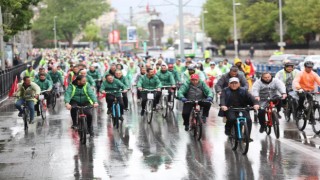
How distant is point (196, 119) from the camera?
57.1ft

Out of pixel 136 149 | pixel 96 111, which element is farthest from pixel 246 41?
pixel 136 149

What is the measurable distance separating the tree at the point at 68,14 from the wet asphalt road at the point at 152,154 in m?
145

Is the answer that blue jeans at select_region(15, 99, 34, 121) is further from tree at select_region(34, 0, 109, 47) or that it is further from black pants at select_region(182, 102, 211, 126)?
tree at select_region(34, 0, 109, 47)

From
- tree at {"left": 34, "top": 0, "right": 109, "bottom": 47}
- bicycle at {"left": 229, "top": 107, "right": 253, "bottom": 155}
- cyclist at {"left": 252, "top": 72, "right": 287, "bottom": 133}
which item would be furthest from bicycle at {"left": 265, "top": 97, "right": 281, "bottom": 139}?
tree at {"left": 34, "top": 0, "right": 109, "bottom": 47}

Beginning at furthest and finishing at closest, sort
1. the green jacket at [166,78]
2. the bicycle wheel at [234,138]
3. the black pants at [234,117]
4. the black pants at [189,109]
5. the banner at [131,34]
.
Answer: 1. the banner at [131,34]
2. the green jacket at [166,78]
3. the black pants at [189,109]
4. the bicycle wheel at [234,138]
5. the black pants at [234,117]

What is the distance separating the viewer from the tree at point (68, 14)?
6486 inches

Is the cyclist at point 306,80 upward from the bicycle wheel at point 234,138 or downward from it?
upward

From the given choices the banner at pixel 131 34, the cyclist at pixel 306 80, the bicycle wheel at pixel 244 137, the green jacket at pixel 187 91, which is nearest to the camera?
the bicycle wheel at pixel 244 137

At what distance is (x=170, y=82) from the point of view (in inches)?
945

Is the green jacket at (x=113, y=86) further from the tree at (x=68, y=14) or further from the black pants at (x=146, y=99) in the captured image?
the tree at (x=68, y=14)

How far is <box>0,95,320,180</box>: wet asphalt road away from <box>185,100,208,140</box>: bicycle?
0.77 ft

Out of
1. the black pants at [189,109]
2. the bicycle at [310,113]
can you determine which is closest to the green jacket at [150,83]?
the black pants at [189,109]

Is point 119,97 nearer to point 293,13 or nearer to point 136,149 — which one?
point 136,149

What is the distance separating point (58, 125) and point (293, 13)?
2436 inches
